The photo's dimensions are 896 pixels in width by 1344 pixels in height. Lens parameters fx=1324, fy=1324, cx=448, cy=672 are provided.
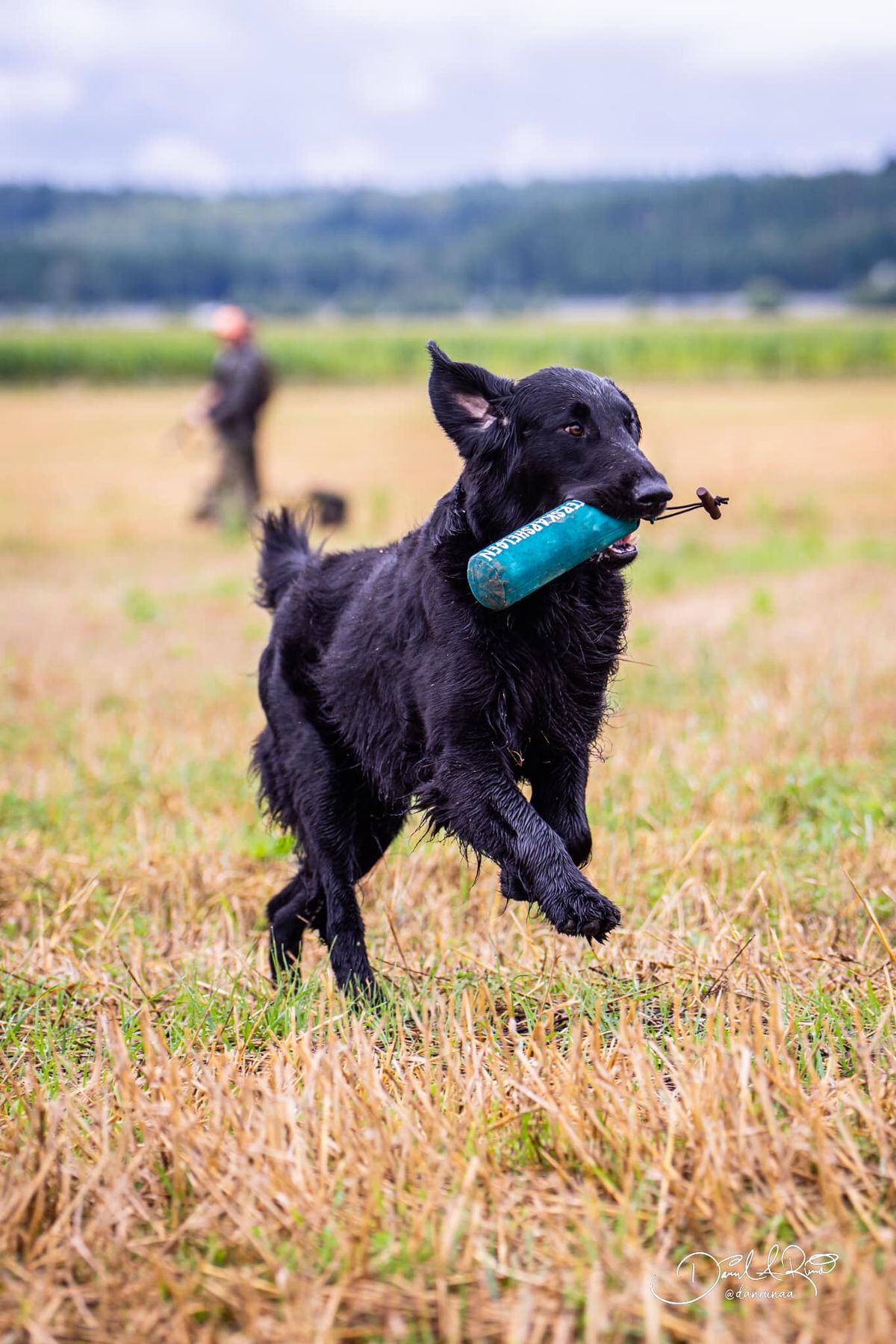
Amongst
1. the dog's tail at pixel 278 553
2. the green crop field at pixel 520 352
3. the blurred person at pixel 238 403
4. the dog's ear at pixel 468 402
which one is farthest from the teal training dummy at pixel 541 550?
the green crop field at pixel 520 352

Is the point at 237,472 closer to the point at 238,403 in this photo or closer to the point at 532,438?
the point at 238,403

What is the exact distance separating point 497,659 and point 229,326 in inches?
507

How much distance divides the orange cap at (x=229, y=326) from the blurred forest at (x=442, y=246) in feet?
93.9

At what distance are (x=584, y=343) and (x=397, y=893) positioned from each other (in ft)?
151

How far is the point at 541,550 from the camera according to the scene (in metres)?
3.22

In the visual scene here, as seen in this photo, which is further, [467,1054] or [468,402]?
[468,402]

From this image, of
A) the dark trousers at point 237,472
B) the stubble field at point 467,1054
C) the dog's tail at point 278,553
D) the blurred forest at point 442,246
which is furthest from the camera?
the blurred forest at point 442,246

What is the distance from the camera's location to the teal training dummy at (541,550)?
3.23 meters

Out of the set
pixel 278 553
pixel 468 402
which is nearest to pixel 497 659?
pixel 468 402

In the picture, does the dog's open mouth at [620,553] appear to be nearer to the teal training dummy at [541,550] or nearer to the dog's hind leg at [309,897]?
the teal training dummy at [541,550]

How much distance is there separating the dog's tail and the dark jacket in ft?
36.6

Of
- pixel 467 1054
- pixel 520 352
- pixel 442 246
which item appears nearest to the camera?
pixel 467 1054

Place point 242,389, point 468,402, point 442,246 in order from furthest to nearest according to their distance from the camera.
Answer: point 442,246 → point 242,389 → point 468,402

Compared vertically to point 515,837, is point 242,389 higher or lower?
higher
